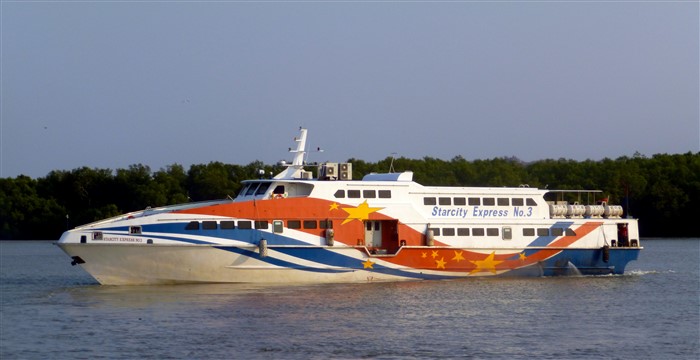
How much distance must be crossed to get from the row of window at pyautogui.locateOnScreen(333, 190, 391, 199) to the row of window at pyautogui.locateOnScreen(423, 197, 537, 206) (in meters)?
1.52

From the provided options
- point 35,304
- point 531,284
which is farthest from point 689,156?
point 35,304

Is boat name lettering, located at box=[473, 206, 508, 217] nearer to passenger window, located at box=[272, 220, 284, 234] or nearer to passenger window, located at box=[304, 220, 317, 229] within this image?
passenger window, located at box=[304, 220, 317, 229]

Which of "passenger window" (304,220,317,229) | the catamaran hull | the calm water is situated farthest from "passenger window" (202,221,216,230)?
"passenger window" (304,220,317,229)

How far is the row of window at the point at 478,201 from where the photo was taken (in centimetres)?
3819

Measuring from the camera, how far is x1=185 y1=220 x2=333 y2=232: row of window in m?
35.2

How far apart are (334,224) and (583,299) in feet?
27.8

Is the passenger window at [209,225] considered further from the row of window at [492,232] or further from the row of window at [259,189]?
the row of window at [492,232]

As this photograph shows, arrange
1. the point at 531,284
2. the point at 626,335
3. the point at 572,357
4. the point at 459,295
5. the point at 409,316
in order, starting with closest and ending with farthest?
the point at 572,357
the point at 626,335
the point at 409,316
the point at 459,295
the point at 531,284

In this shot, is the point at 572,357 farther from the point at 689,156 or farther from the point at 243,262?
the point at 689,156

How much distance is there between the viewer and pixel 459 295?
34625 mm

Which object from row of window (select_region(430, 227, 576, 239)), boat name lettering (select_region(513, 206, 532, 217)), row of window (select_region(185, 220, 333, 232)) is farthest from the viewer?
boat name lettering (select_region(513, 206, 532, 217))

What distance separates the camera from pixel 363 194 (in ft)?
122

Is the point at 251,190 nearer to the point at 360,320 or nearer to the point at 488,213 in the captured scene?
the point at 488,213

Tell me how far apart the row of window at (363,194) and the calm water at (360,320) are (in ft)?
10.0
